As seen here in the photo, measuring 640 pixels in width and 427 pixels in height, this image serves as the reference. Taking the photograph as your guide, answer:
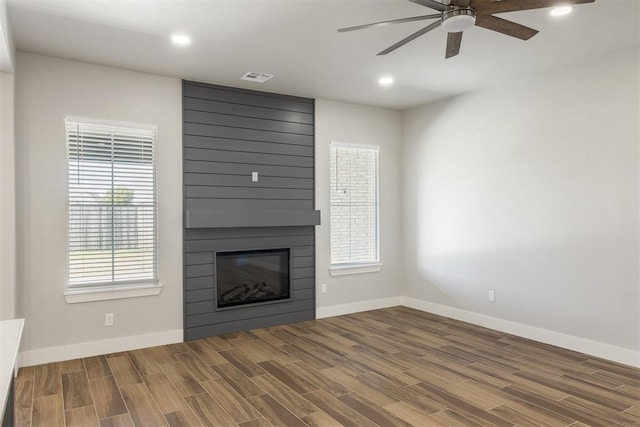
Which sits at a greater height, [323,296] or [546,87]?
[546,87]

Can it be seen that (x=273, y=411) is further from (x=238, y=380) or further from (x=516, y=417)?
(x=516, y=417)

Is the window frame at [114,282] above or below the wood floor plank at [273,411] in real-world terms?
above

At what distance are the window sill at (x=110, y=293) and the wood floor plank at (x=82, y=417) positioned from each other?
1.30 metres

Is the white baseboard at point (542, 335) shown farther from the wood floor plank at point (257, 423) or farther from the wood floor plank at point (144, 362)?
the wood floor plank at point (144, 362)

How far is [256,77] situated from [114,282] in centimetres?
254

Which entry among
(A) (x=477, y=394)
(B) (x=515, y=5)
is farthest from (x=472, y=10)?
(A) (x=477, y=394)

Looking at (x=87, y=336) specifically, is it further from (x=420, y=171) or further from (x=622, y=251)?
(x=622, y=251)

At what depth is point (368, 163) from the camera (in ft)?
20.0

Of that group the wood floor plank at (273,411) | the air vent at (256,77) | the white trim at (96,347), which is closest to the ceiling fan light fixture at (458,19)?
the air vent at (256,77)

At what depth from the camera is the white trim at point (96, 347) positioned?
3.90 metres

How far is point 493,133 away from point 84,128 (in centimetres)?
434

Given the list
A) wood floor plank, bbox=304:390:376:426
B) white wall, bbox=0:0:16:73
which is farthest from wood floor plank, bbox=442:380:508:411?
white wall, bbox=0:0:16:73

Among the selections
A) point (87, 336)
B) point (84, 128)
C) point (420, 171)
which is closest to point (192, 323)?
point (87, 336)

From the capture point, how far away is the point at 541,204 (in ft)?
14.9
